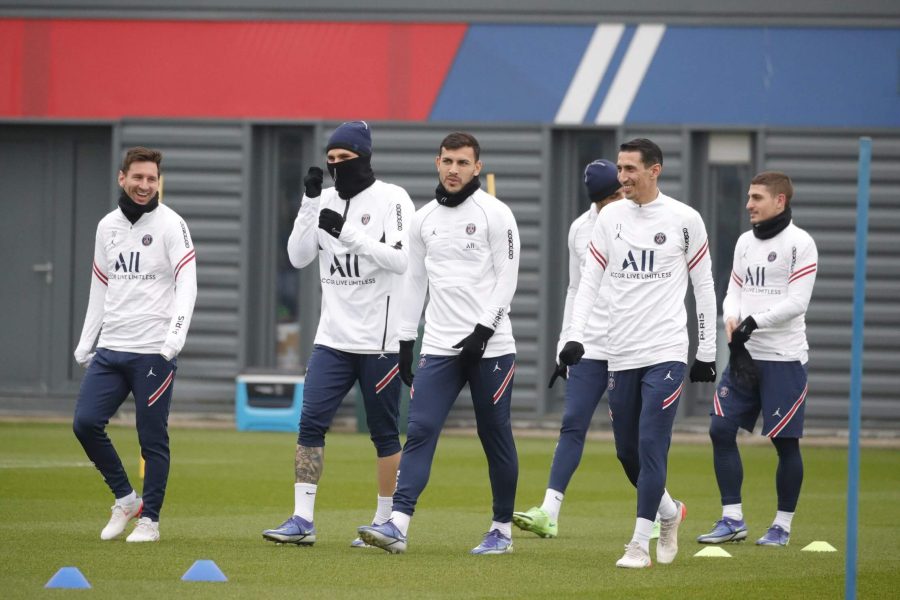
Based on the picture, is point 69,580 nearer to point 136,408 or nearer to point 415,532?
point 136,408

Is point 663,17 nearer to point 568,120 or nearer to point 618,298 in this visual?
point 568,120

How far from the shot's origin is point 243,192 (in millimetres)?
19375

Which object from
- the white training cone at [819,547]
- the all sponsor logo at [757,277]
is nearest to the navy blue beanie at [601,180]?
the all sponsor logo at [757,277]


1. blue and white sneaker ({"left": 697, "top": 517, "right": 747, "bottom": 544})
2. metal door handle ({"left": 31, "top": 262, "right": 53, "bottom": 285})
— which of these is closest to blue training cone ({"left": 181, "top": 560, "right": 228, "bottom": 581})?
blue and white sneaker ({"left": 697, "top": 517, "right": 747, "bottom": 544})

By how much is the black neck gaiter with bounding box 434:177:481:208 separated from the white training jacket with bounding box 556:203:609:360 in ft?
3.98

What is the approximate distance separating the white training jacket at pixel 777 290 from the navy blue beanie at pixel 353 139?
2464mm

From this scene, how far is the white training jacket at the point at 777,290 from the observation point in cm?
962

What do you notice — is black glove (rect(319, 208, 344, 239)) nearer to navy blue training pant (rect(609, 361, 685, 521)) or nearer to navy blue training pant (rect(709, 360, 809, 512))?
navy blue training pant (rect(609, 361, 685, 521))

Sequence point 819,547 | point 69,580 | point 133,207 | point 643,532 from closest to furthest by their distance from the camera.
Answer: point 69,580, point 643,532, point 133,207, point 819,547

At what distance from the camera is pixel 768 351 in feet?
32.1

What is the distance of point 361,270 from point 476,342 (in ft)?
2.82

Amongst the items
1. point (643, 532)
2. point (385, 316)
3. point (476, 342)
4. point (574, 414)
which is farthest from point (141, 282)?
point (643, 532)

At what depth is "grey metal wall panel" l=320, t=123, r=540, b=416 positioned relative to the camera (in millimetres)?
18922

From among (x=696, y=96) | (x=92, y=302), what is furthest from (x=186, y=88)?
(x=92, y=302)
